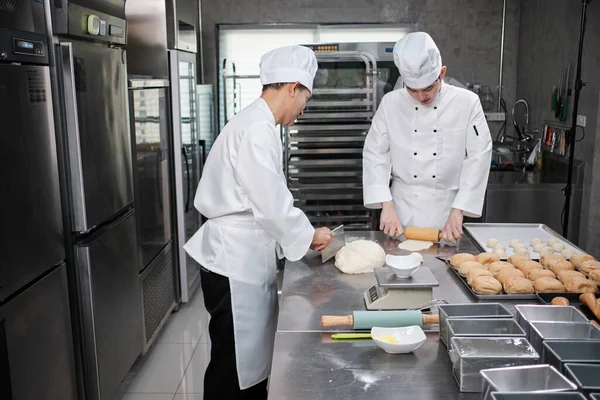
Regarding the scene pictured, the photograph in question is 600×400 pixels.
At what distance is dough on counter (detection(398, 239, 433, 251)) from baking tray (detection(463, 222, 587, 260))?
0.24 meters

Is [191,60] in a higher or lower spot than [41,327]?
higher

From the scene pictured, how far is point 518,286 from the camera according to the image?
1927 mm

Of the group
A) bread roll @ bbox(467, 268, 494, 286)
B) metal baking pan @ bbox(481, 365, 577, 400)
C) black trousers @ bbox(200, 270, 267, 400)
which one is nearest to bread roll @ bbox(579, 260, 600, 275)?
bread roll @ bbox(467, 268, 494, 286)

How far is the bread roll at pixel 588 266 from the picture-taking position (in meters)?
2.06

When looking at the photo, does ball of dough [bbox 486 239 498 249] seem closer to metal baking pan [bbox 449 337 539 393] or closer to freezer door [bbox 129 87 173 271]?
metal baking pan [bbox 449 337 539 393]

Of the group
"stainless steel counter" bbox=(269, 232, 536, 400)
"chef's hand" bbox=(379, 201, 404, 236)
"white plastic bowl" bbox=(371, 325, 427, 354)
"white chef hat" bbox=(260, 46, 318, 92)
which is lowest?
"stainless steel counter" bbox=(269, 232, 536, 400)

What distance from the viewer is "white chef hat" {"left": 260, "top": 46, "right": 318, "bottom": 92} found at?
218 cm

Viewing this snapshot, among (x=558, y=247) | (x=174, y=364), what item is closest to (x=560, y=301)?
(x=558, y=247)

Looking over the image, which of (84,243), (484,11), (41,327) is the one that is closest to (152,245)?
(84,243)

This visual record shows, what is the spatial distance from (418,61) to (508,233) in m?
0.93

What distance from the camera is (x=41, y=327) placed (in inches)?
88.2

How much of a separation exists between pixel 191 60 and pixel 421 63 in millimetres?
2270

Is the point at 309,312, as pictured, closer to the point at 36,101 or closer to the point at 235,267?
the point at 235,267

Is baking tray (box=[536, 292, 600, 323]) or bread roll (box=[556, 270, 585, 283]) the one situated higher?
bread roll (box=[556, 270, 585, 283])
